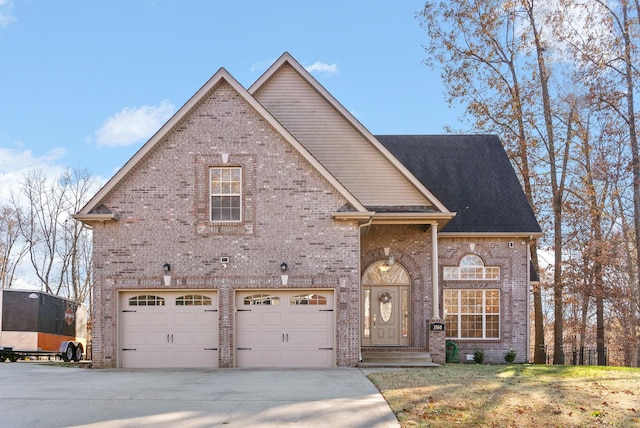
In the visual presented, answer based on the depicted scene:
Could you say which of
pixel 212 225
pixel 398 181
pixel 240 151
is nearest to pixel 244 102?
pixel 240 151

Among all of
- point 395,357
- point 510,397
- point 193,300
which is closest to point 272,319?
point 193,300

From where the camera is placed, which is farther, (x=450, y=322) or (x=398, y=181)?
(x=450, y=322)

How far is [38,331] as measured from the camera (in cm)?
2373

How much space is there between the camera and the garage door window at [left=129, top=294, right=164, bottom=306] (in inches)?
722

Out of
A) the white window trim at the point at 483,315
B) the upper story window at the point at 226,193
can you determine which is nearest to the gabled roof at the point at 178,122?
the upper story window at the point at 226,193

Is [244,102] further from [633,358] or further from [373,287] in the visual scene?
[633,358]

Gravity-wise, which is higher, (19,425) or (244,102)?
(244,102)

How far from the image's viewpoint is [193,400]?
37.7 ft

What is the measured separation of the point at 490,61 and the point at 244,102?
16.2 meters

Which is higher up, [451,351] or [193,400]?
[193,400]

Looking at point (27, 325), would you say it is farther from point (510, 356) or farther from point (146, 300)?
point (510, 356)

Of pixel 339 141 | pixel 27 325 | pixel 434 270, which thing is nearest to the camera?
pixel 434 270

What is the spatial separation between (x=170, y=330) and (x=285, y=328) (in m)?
3.01

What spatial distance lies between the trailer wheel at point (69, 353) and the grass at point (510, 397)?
1507 cm
